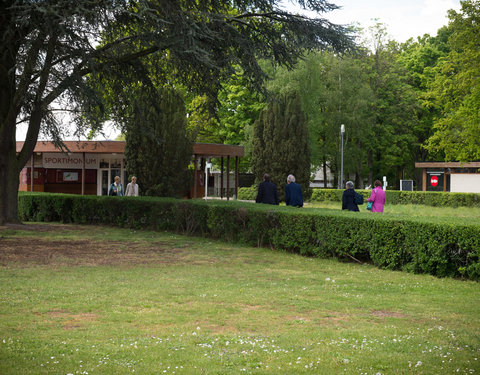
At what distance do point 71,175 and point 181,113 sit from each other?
12399mm

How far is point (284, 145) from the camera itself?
1446 inches

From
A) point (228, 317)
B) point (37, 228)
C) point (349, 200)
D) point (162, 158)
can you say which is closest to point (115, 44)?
point (37, 228)

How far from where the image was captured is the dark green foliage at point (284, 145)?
1437 inches

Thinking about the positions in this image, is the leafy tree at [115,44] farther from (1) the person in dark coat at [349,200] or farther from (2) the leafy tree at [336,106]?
(2) the leafy tree at [336,106]

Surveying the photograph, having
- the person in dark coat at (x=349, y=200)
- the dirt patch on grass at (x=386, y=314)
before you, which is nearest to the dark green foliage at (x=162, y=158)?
the person in dark coat at (x=349, y=200)

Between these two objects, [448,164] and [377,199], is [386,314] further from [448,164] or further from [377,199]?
[448,164]

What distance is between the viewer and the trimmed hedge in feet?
122

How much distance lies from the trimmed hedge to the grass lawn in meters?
28.0

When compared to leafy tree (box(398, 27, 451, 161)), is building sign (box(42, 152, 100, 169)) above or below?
below

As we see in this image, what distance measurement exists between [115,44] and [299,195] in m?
6.67

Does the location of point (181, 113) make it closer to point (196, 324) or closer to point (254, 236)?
point (254, 236)

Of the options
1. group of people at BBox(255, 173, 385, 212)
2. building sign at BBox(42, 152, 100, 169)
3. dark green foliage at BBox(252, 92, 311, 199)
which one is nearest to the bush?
dark green foliage at BBox(252, 92, 311, 199)

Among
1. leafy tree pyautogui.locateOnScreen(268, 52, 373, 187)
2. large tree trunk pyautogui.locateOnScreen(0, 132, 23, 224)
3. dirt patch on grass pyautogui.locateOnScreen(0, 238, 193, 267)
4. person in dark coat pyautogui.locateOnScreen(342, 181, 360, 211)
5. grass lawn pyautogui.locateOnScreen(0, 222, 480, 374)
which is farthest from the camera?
leafy tree pyautogui.locateOnScreen(268, 52, 373, 187)

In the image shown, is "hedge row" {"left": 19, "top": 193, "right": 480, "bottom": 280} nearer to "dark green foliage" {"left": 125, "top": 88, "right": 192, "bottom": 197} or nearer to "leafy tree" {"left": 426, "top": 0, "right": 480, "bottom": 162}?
"dark green foliage" {"left": 125, "top": 88, "right": 192, "bottom": 197}
